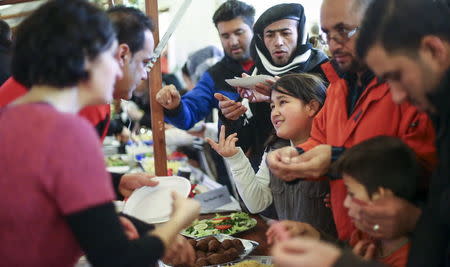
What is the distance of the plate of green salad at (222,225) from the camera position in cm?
212

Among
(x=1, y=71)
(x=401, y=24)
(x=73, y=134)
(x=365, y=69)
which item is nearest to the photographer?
(x=73, y=134)

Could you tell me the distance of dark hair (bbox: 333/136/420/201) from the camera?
1160 millimetres

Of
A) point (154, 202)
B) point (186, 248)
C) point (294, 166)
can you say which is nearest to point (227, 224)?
point (154, 202)

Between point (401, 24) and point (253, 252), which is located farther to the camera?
point (253, 252)

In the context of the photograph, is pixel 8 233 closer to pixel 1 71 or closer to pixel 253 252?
pixel 253 252

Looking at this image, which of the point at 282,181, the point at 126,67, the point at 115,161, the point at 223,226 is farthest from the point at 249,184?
the point at 115,161

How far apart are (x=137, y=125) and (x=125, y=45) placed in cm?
287

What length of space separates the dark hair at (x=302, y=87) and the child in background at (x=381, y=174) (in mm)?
687

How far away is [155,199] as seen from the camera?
164 centimetres

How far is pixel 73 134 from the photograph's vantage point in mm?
916

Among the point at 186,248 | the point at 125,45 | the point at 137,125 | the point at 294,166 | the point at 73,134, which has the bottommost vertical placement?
the point at 137,125

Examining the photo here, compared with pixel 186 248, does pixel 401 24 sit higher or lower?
higher

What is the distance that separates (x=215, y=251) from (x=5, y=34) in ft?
5.62

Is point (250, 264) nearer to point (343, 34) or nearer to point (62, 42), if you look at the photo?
point (343, 34)
